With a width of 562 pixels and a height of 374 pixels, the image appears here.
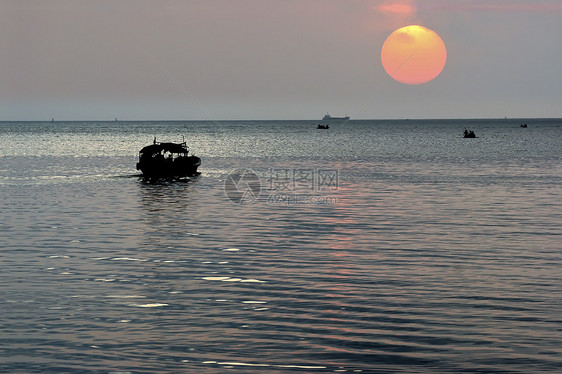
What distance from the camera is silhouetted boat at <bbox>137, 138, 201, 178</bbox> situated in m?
74.4

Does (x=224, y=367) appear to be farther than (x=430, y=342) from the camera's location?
No

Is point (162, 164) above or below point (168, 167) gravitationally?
above

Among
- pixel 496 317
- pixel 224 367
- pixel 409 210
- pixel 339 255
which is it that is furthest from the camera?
pixel 409 210

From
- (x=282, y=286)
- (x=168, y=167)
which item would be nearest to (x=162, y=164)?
(x=168, y=167)

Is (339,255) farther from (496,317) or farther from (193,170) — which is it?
(193,170)

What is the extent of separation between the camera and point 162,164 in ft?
246

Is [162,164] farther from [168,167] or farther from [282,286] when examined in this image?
[282,286]

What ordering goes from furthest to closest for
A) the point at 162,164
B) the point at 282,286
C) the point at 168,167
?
the point at 168,167 → the point at 162,164 → the point at 282,286

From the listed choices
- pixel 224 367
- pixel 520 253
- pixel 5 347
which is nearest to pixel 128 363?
pixel 224 367

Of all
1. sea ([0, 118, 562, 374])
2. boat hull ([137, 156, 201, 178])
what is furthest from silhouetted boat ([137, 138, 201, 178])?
sea ([0, 118, 562, 374])

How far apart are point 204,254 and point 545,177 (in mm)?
51633

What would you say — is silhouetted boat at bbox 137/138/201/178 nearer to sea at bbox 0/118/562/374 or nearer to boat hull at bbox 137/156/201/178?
boat hull at bbox 137/156/201/178

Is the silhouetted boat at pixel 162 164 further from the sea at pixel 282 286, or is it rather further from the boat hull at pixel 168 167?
the sea at pixel 282 286

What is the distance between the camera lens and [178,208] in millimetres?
47156
